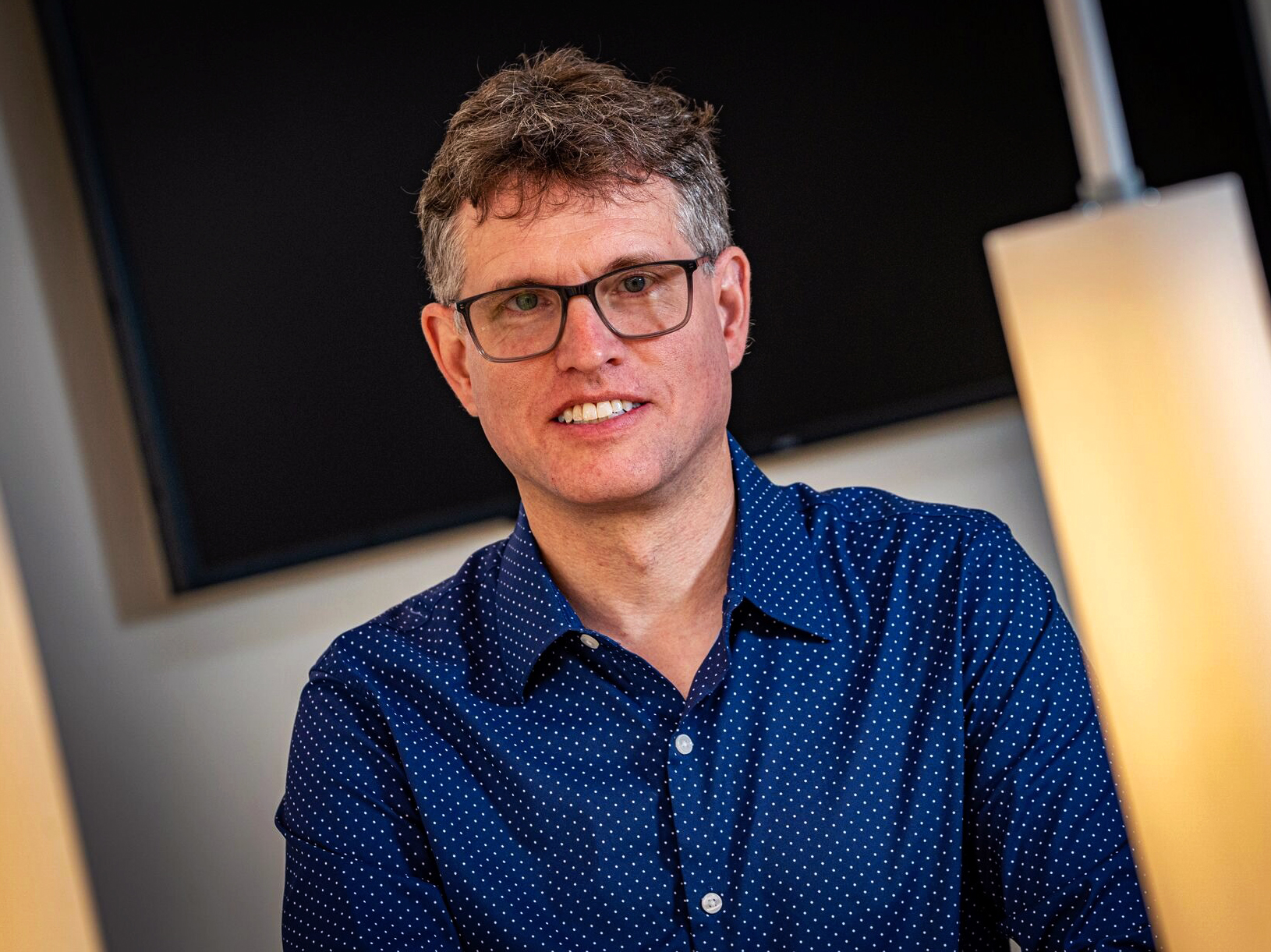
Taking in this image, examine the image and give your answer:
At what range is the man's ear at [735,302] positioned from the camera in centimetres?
143

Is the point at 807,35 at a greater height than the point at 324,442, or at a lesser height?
greater

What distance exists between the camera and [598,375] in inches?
50.4

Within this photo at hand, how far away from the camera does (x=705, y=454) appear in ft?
4.39

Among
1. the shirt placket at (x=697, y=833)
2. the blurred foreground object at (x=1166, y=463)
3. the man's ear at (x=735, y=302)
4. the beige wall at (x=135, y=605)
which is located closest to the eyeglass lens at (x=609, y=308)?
the man's ear at (x=735, y=302)

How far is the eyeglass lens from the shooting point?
4.29ft

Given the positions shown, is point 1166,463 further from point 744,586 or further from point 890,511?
point 890,511

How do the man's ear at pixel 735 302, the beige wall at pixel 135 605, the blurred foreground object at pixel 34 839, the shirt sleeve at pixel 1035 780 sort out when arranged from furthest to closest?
the beige wall at pixel 135 605 → the man's ear at pixel 735 302 → the shirt sleeve at pixel 1035 780 → the blurred foreground object at pixel 34 839

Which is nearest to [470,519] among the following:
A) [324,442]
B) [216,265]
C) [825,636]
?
[324,442]

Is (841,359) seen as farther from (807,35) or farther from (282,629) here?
(282,629)

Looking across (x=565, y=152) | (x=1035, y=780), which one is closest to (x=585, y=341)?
(x=565, y=152)

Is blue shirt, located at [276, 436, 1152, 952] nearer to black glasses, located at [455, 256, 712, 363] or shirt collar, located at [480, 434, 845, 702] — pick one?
shirt collar, located at [480, 434, 845, 702]

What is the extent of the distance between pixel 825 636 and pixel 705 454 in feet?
0.68

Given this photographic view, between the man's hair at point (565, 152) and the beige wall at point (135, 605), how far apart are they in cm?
78

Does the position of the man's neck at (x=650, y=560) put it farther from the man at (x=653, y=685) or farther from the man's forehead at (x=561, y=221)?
the man's forehead at (x=561, y=221)
